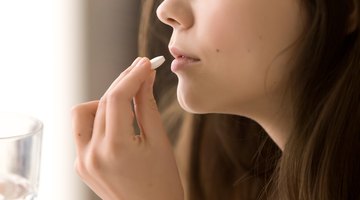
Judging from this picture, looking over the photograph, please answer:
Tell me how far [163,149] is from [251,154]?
1.25ft

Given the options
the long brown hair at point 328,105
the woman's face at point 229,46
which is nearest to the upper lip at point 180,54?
the woman's face at point 229,46

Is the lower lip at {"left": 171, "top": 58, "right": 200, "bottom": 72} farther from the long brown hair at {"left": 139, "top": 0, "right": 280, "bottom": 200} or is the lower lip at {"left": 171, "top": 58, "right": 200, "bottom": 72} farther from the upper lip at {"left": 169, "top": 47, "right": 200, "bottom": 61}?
the long brown hair at {"left": 139, "top": 0, "right": 280, "bottom": 200}

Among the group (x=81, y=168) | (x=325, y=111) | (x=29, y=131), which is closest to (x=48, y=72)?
(x=29, y=131)

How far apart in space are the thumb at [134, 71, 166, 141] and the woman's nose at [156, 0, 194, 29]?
0.07m

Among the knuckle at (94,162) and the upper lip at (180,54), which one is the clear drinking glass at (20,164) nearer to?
the knuckle at (94,162)

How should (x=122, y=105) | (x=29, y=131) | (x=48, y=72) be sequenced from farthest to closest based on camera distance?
(x=48, y=72)
(x=29, y=131)
(x=122, y=105)

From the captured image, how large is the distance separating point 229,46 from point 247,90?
0.06 meters

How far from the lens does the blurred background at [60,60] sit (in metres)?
0.92

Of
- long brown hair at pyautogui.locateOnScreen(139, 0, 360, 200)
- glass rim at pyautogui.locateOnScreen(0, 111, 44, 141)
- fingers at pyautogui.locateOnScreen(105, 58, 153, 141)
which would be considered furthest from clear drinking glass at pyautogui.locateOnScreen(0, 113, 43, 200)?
long brown hair at pyautogui.locateOnScreen(139, 0, 360, 200)

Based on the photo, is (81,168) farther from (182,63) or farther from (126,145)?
(182,63)

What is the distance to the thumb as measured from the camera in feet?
2.27

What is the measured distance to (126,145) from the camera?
0.67m

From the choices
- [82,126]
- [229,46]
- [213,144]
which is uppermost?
[229,46]

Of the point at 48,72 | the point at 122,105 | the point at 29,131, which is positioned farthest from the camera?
the point at 48,72
